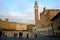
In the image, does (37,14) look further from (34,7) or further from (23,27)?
(23,27)

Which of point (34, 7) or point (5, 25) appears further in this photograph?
point (34, 7)

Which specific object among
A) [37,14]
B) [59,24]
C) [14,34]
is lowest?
[14,34]

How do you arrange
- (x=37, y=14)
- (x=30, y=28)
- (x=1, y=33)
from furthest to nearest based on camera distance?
(x=37, y=14) < (x=30, y=28) < (x=1, y=33)

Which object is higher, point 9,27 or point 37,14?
point 37,14

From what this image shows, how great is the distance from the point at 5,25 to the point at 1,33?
5.30 m

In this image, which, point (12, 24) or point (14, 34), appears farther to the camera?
point (12, 24)

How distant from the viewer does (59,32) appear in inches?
1114

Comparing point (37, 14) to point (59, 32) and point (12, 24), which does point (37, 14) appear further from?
point (59, 32)

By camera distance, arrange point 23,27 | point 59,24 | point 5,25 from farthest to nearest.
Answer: point 23,27, point 5,25, point 59,24

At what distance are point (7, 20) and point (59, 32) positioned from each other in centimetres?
2581

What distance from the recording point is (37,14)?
63.2 meters

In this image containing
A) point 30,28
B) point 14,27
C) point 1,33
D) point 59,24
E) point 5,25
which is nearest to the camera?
point 59,24

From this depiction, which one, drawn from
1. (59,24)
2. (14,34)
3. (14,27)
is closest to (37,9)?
(14,27)

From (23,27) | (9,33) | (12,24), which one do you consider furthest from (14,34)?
(23,27)
